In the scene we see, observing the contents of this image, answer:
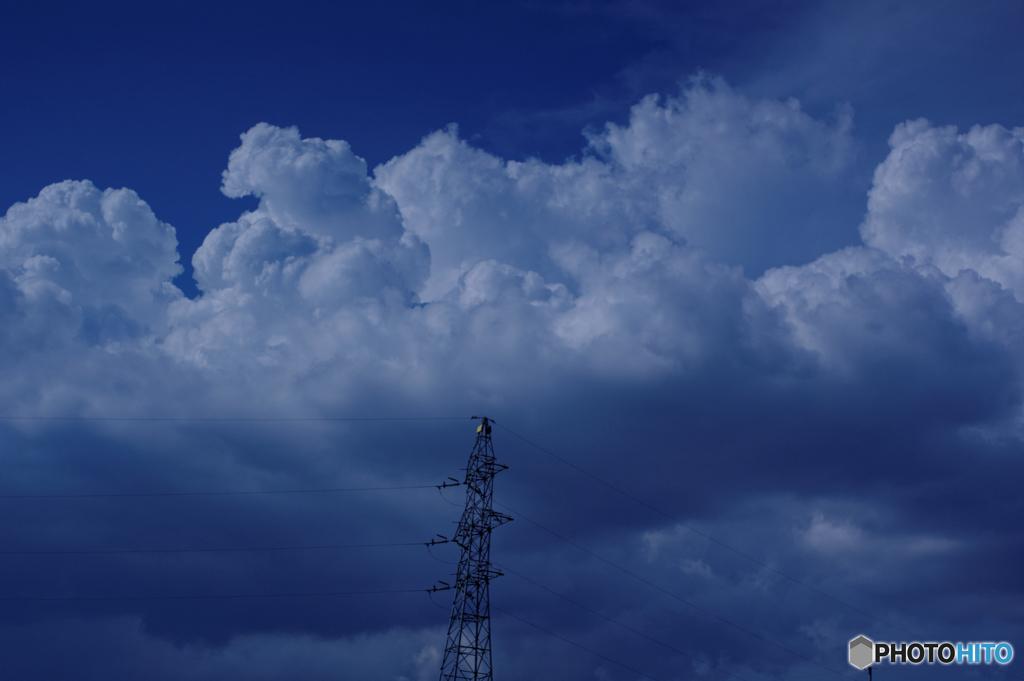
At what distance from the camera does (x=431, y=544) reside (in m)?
125

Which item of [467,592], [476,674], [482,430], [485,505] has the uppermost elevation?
[482,430]

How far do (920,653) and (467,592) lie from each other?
59.5 m

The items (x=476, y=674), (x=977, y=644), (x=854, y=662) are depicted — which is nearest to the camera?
(x=476, y=674)

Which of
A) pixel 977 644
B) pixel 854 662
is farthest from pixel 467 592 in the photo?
pixel 977 644

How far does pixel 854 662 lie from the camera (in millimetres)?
129875

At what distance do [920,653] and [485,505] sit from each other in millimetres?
59556

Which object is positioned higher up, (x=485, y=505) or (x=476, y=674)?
(x=485, y=505)

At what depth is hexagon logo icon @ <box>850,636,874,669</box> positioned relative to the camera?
5138 inches

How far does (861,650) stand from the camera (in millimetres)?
132000

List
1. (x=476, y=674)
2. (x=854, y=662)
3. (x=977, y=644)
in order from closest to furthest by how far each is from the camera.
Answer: (x=476, y=674) < (x=977, y=644) < (x=854, y=662)

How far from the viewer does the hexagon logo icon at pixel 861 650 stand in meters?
130

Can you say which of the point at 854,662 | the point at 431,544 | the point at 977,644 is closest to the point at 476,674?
the point at 431,544

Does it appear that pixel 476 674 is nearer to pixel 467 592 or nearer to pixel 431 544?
pixel 467 592

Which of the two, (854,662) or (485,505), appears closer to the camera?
(485,505)
